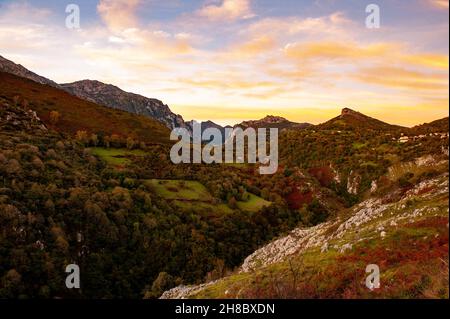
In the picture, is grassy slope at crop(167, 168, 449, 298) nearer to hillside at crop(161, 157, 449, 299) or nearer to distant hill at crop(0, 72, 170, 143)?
hillside at crop(161, 157, 449, 299)

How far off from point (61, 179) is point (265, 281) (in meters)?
31.9

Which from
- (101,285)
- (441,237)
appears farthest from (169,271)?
(441,237)

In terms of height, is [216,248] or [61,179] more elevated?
[61,179]

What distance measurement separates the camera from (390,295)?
14.5 metres

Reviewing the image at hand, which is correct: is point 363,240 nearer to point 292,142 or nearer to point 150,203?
point 150,203

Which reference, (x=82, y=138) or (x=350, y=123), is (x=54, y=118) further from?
(x=350, y=123)

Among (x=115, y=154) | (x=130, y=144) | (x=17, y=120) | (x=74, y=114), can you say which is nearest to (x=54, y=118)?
(x=74, y=114)

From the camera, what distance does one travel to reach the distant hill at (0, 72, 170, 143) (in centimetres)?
9118

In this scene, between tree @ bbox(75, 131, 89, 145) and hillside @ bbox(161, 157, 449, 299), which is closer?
hillside @ bbox(161, 157, 449, 299)

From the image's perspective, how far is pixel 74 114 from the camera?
100 meters

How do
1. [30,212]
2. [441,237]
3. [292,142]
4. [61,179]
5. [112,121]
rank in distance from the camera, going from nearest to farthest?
1. [441,237]
2. [30,212]
3. [61,179]
4. [112,121]
5. [292,142]

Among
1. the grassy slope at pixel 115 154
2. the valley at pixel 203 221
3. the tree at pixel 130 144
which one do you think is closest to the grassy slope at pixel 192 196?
the valley at pixel 203 221

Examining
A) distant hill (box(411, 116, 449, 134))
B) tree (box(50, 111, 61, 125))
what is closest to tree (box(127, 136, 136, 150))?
tree (box(50, 111, 61, 125))
